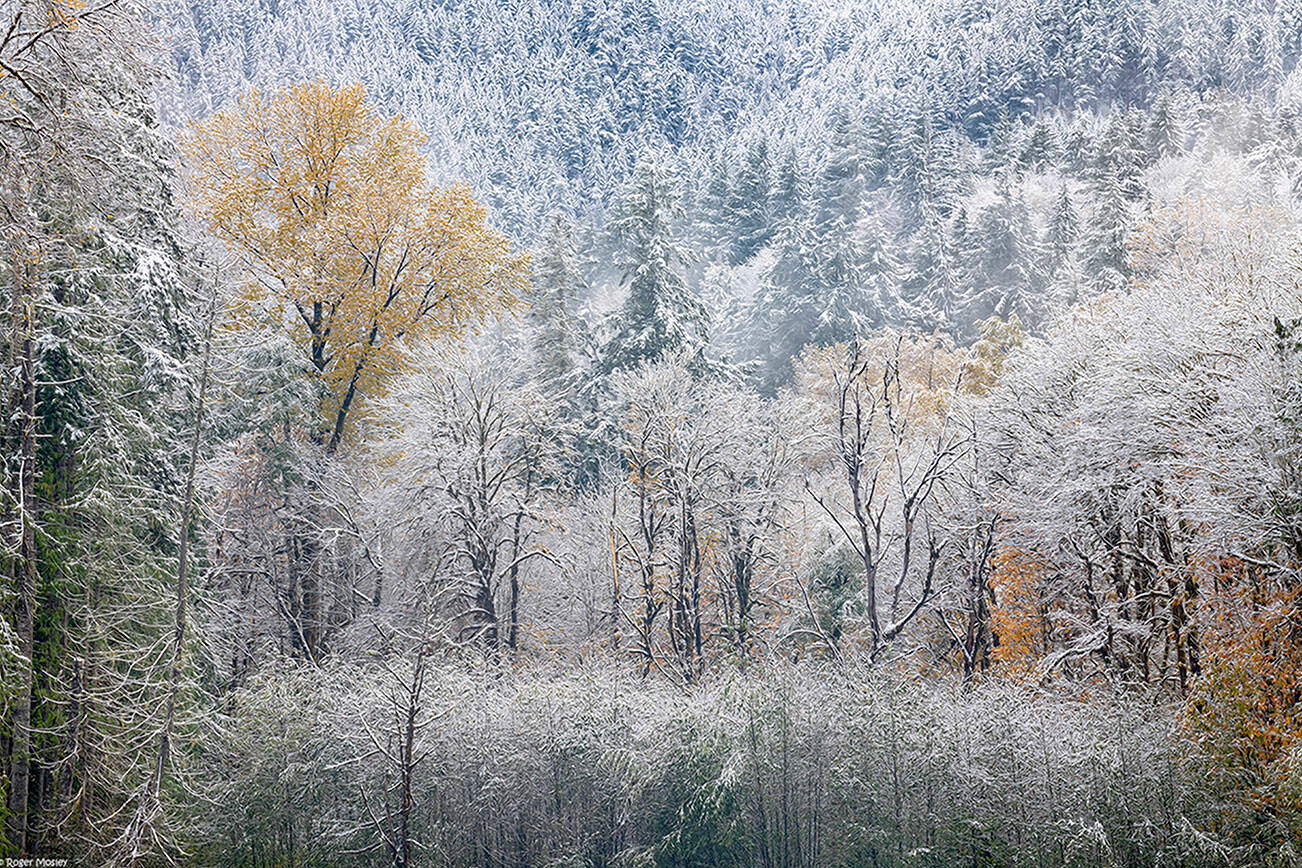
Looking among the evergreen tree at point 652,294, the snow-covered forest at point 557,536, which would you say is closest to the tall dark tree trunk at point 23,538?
the snow-covered forest at point 557,536

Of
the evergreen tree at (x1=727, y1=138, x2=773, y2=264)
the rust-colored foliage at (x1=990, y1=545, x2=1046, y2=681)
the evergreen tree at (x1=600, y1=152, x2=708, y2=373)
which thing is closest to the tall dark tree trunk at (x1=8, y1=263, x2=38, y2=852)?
the rust-colored foliage at (x1=990, y1=545, x2=1046, y2=681)

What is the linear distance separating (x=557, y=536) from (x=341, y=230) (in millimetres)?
9937

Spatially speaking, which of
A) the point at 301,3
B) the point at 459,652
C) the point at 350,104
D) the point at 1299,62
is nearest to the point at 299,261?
the point at 350,104

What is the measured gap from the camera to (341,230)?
1847 cm

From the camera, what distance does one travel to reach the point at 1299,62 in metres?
67.9

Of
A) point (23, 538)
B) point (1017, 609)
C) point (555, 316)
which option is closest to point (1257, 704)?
point (1017, 609)

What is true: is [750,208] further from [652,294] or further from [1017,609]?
[1017,609]

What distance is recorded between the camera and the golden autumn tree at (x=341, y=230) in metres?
18.7

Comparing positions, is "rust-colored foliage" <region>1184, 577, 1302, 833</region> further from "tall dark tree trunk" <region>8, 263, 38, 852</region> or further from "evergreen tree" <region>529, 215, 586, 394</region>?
"evergreen tree" <region>529, 215, 586, 394</region>

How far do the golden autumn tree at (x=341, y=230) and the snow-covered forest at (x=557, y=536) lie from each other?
0.31 feet

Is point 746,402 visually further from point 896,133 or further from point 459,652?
point 896,133

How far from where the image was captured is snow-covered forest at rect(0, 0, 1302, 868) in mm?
9484

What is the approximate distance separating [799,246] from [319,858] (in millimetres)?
34428

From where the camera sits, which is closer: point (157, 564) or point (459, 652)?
point (157, 564)
